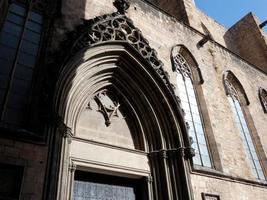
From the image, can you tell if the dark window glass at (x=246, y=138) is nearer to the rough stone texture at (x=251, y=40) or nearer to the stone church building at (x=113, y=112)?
the stone church building at (x=113, y=112)

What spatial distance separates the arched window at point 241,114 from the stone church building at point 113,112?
61mm

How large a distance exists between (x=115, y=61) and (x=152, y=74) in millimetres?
901

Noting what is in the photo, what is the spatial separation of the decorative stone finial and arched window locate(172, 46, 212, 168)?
72.2 inches

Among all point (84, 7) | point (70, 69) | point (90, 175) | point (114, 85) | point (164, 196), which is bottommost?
point (164, 196)

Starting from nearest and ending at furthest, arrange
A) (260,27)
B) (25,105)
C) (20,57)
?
(25,105), (20,57), (260,27)

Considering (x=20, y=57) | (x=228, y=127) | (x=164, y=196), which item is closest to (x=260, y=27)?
(x=228, y=127)

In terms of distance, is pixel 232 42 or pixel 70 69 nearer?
pixel 70 69

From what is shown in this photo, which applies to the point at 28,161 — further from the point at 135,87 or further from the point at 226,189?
the point at 226,189

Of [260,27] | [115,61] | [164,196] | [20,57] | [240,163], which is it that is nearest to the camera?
[20,57]

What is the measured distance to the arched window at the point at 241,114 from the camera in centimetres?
809

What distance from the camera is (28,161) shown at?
3.89 m

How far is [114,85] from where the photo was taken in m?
6.35

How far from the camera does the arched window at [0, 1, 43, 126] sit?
4.44 meters

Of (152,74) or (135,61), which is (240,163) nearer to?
(152,74)
